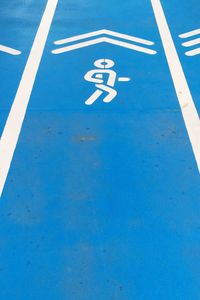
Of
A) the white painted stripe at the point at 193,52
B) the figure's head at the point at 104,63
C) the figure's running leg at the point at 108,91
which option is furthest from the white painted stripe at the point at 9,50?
the white painted stripe at the point at 193,52

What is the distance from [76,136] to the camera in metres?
4.15

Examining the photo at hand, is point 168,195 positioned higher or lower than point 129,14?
lower

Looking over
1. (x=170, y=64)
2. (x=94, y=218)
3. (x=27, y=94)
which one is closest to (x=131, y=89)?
(x=170, y=64)

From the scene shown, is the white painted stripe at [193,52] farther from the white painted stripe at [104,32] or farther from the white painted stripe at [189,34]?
the white painted stripe at [104,32]

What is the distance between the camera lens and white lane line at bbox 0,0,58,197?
3.88m

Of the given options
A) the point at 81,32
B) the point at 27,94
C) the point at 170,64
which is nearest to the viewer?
the point at 27,94

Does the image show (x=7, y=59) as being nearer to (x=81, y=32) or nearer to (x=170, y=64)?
(x=81, y=32)

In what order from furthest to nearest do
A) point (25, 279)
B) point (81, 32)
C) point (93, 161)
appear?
1. point (81, 32)
2. point (93, 161)
3. point (25, 279)

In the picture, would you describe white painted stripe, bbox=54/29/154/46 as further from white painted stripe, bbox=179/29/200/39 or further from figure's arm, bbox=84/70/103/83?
figure's arm, bbox=84/70/103/83

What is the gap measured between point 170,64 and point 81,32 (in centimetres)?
176

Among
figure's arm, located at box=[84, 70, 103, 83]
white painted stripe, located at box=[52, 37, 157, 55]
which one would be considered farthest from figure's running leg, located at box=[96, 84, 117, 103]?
white painted stripe, located at box=[52, 37, 157, 55]

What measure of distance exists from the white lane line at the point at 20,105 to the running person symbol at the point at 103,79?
78 centimetres

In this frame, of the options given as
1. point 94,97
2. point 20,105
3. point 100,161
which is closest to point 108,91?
point 94,97

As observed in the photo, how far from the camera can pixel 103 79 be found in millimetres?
5031
